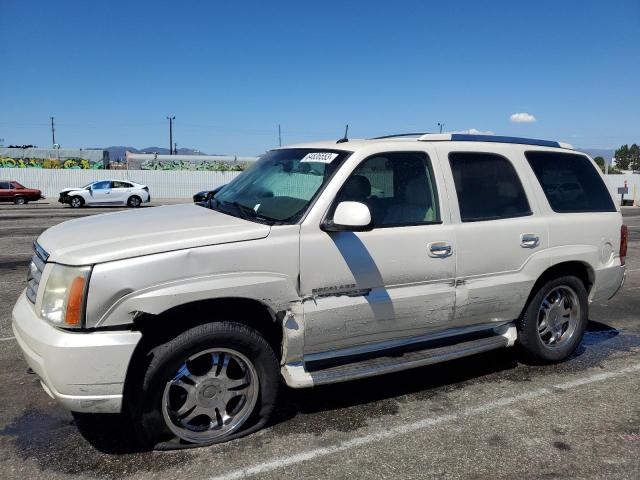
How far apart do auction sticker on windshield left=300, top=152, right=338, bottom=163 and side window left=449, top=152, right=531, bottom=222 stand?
0.95 metres

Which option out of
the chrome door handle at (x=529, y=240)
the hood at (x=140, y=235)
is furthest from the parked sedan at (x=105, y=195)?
the chrome door handle at (x=529, y=240)

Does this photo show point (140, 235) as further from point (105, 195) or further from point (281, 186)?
point (105, 195)

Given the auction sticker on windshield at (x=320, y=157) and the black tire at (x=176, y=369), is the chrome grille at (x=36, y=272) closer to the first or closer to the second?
the black tire at (x=176, y=369)

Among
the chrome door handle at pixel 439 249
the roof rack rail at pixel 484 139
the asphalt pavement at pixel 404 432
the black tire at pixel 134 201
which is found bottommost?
the black tire at pixel 134 201

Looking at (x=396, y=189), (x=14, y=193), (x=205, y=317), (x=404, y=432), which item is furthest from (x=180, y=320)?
(x=14, y=193)

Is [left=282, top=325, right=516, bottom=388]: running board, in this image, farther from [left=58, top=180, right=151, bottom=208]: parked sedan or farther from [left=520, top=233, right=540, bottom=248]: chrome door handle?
[left=58, top=180, right=151, bottom=208]: parked sedan

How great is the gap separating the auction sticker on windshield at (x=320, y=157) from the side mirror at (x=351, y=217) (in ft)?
1.79

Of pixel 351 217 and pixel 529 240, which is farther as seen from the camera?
pixel 529 240

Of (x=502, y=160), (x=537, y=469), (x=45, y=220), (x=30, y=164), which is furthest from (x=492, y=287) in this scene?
(x=30, y=164)

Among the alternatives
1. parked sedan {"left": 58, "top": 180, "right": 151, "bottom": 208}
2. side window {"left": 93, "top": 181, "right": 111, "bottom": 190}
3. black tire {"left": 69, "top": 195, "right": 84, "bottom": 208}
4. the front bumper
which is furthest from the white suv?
side window {"left": 93, "top": 181, "right": 111, "bottom": 190}

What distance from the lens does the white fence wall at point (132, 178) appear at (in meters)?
39.2

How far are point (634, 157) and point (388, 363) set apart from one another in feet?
397

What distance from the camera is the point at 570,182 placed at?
4.85m

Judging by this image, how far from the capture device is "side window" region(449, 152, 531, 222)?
4125 mm
